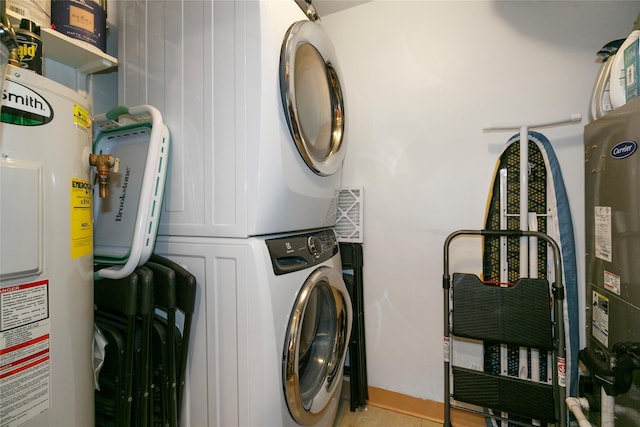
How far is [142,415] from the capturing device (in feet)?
3.03

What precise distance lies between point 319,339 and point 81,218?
1.10 metres

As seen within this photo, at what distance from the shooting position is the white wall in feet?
4.54

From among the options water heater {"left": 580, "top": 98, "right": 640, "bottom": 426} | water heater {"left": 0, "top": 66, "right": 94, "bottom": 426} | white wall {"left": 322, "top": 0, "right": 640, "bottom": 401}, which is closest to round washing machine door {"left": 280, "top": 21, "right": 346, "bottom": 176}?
white wall {"left": 322, "top": 0, "right": 640, "bottom": 401}

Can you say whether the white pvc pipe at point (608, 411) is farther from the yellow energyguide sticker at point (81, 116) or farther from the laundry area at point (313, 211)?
the yellow energyguide sticker at point (81, 116)

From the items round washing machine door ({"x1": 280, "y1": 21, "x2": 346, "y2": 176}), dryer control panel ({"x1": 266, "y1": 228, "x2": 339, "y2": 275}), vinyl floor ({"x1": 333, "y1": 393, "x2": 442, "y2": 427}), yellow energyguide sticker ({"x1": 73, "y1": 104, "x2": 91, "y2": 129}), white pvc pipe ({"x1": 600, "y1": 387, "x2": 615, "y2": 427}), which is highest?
round washing machine door ({"x1": 280, "y1": 21, "x2": 346, "y2": 176})

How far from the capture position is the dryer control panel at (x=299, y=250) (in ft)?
3.27

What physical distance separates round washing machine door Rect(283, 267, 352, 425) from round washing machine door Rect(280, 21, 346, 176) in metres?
0.50

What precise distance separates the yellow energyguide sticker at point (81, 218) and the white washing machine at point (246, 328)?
0.25 m

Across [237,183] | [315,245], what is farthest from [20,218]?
[315,245]

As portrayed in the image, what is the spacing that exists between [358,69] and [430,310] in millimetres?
1471

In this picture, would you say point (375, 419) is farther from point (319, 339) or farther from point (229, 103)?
point (229, 103)

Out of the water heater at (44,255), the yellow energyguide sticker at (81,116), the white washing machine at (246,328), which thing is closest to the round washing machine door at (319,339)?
the white washing machine at (246,328)

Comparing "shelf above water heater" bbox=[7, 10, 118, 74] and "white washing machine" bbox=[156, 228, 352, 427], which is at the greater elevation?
"shelf above water heater" bbox=[7, 10, 118, 74]

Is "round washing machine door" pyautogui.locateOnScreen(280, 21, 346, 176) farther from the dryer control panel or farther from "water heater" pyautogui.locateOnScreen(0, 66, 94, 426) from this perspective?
"water heater" pyautogui.locateOnScreen(0, 66, 94, 426)
